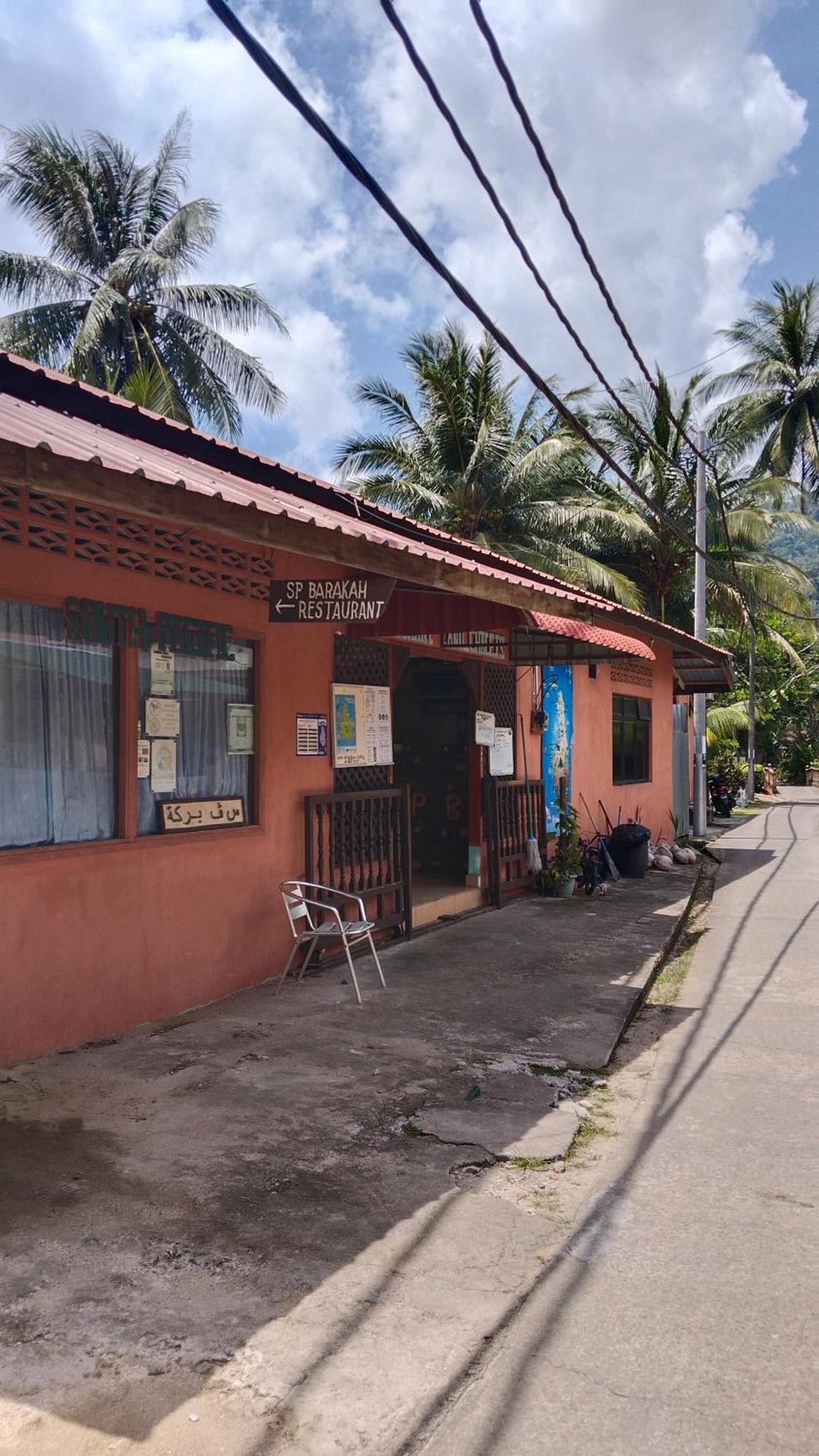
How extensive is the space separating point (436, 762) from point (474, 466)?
1104cm

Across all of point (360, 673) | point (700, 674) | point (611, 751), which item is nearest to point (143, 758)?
point (360, 673)

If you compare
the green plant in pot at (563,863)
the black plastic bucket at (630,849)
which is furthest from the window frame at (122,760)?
the black plastic bucket at (630,849)

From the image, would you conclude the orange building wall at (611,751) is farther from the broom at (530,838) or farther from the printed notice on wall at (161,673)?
the printed notice on wall at (161,673)

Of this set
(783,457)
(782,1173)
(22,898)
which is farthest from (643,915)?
(783,457)

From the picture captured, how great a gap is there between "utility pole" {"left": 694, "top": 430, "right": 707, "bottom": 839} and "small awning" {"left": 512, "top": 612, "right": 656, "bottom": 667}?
771 cm

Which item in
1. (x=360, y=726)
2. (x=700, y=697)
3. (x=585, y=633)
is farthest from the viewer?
(x=700, y=697)

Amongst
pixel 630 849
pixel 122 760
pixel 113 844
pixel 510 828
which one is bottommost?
pixel 630 849

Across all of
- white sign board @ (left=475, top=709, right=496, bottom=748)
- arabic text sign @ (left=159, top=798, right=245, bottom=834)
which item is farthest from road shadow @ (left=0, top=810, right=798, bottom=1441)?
white sign board @ (left=475, top=709, right=496, bottom=748)

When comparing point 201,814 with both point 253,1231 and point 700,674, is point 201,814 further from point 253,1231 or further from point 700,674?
point 700,674

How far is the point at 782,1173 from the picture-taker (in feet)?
13.8

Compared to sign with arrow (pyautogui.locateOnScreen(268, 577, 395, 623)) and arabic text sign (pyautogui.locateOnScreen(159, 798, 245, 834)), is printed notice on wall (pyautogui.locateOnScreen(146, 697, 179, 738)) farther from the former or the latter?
sign with arrow (pyautogui.locateOnScreen(268, 577, 395, 623))

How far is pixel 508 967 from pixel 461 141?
5.34 m

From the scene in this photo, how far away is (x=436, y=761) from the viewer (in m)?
10.7

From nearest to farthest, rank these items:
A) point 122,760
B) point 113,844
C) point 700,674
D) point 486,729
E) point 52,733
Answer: point 52,733 → point 113,844 → point 122,760 → point 486,729 → point 700,674
